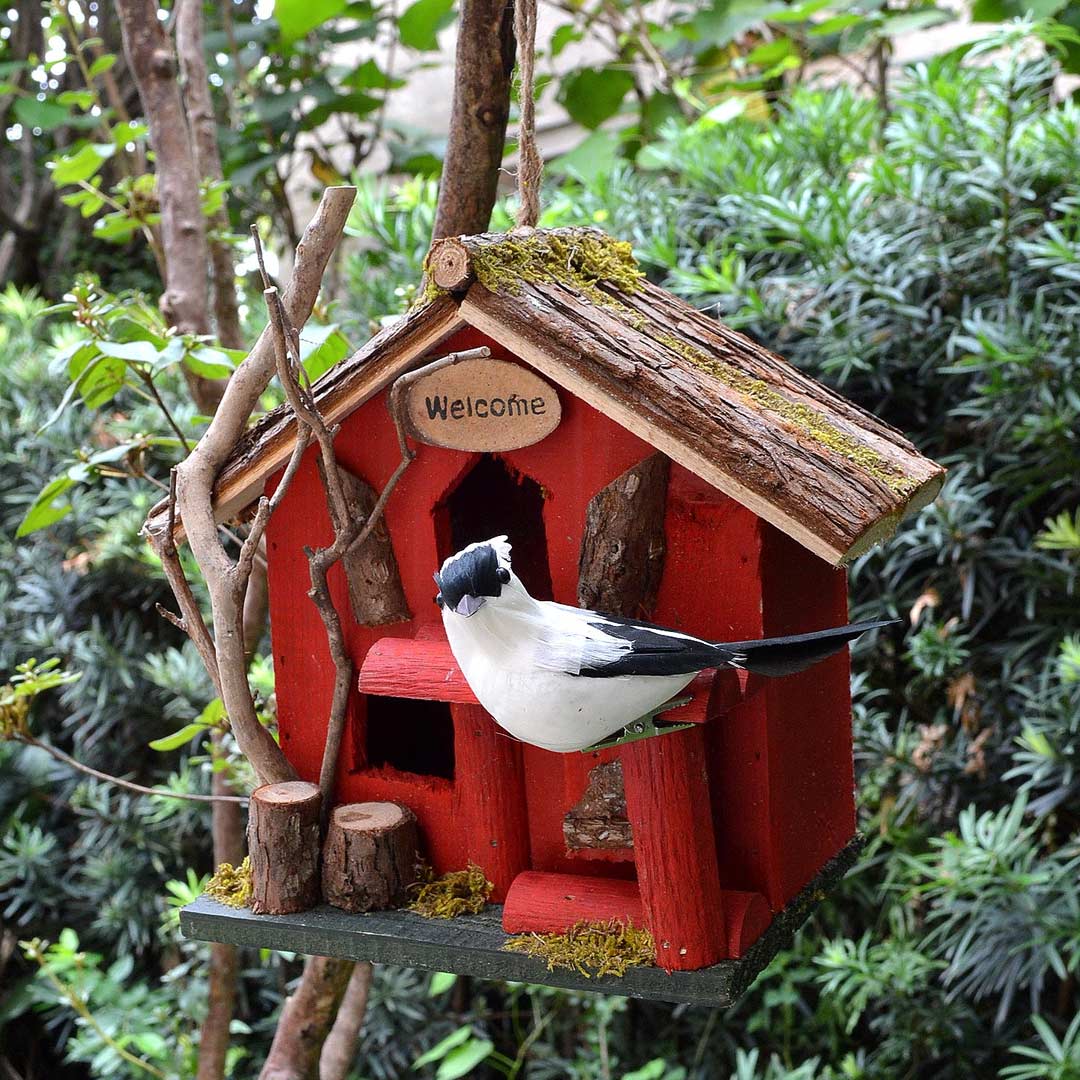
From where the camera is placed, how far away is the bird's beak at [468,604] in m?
0.74

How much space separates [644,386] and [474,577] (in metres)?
0.19

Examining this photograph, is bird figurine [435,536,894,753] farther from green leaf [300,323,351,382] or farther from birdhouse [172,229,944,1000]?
green leaf [300,323,351,382]

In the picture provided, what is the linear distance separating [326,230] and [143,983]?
190cm

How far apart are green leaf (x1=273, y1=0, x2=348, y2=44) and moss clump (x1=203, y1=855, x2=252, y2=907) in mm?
1687

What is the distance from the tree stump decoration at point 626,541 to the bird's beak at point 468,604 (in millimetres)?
158

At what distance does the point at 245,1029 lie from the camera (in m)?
1.94

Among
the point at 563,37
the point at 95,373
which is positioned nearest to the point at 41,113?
the point at 563,37

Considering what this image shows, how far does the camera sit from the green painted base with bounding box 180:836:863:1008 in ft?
2.77

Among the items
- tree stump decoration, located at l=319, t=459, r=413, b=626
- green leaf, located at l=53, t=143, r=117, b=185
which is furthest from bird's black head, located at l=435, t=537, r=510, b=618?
green leaf, located at l=53, t=143, r=117, b=185

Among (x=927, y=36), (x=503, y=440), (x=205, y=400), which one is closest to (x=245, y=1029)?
(x=205, y=400)

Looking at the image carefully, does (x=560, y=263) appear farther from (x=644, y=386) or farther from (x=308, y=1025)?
(x=308, y=1025)

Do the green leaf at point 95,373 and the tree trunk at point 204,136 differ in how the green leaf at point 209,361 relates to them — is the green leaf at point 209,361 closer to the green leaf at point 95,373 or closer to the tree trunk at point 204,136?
the green leaf at point 95,373

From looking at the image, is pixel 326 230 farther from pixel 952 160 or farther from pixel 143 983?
pixel 143 983

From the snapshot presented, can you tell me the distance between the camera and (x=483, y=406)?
3.02 ft
